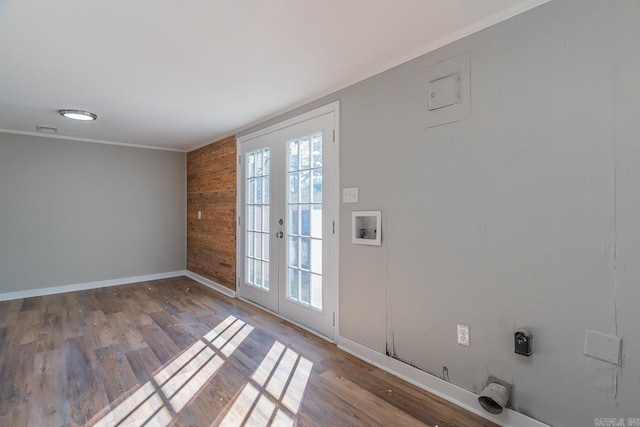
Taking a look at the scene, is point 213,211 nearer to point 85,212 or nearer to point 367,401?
point 85,212

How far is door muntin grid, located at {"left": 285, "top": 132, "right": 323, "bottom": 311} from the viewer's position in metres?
3.07

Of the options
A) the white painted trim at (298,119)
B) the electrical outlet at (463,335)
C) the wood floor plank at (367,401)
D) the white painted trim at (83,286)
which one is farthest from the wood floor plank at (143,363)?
the white painted trim at (83,286)

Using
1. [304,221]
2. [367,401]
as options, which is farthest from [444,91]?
[367,401]

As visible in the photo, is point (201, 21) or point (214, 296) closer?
point (201, 21)

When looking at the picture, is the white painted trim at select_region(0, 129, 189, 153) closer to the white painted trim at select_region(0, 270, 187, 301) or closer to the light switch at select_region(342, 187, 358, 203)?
the white painted trim at select_region(0, 270, 187, 301)

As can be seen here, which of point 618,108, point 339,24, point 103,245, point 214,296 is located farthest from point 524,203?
point 103,245

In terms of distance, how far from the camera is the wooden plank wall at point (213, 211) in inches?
179

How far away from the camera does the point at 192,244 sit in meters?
5.68

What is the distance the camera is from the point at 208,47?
2115mm

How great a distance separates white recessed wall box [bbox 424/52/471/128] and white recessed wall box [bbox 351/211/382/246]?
31.6 inches

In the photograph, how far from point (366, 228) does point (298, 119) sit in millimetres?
1419

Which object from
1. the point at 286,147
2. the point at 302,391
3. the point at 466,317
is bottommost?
the point at 302,391

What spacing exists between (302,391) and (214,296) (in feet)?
8.93

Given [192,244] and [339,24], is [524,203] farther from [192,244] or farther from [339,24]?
[192,244]
